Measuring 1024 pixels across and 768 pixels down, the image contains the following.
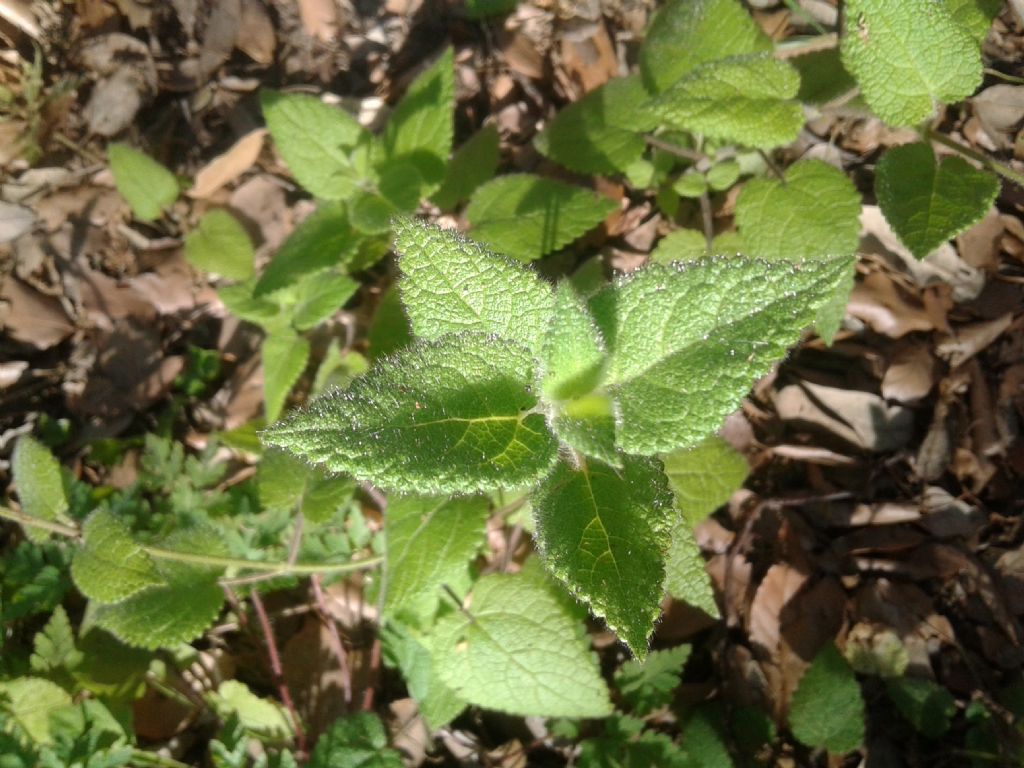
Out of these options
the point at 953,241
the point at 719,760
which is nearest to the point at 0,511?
the point at 719,760

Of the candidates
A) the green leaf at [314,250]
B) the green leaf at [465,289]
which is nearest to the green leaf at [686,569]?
the green leaf at [465,289]

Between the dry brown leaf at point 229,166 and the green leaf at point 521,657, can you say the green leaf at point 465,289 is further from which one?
the dry brown leaf at point 229,166

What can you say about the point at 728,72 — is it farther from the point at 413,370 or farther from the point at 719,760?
the point at 719,760

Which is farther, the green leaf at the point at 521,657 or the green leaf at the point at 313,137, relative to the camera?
the green leaf at the point at 313,137

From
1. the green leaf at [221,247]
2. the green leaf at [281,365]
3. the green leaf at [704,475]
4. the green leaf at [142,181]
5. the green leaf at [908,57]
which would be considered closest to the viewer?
the green leaf at [908,57]

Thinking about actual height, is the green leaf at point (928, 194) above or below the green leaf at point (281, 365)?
above

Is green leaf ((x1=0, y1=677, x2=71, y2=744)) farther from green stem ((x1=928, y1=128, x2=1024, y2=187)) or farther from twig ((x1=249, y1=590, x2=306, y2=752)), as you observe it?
green stem ((x1=928, y1=128, x2=1024, y2=187))

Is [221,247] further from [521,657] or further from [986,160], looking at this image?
[986,160]

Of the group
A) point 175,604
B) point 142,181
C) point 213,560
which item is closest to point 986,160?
point 213,560
